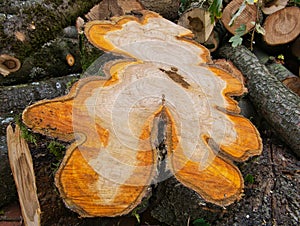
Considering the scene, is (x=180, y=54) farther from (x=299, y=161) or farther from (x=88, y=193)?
(x=88, y=193)

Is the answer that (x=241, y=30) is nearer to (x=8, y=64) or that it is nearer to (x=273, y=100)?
(x=273, y=100)

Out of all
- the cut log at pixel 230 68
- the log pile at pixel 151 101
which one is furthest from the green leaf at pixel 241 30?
the cut log at pixel 230 68

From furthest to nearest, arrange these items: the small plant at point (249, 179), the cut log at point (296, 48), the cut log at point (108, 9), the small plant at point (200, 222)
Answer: the cut log at point (296, 48)
the cut log at point (108, 9)
the small plant at point (249, 179)
the small plant at point (200, 222)

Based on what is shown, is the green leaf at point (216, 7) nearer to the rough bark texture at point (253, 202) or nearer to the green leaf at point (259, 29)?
the green leaf at point (259, 29)

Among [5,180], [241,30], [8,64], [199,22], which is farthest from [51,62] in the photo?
[241,30]

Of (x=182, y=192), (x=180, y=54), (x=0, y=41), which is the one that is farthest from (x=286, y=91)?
(x=0, y=41)

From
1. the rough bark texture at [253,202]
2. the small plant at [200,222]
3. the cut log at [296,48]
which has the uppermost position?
the cut log at [296,48]

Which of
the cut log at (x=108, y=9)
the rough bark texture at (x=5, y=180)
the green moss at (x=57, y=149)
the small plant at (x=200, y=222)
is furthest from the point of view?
the cut log at (x=108, y=9)
